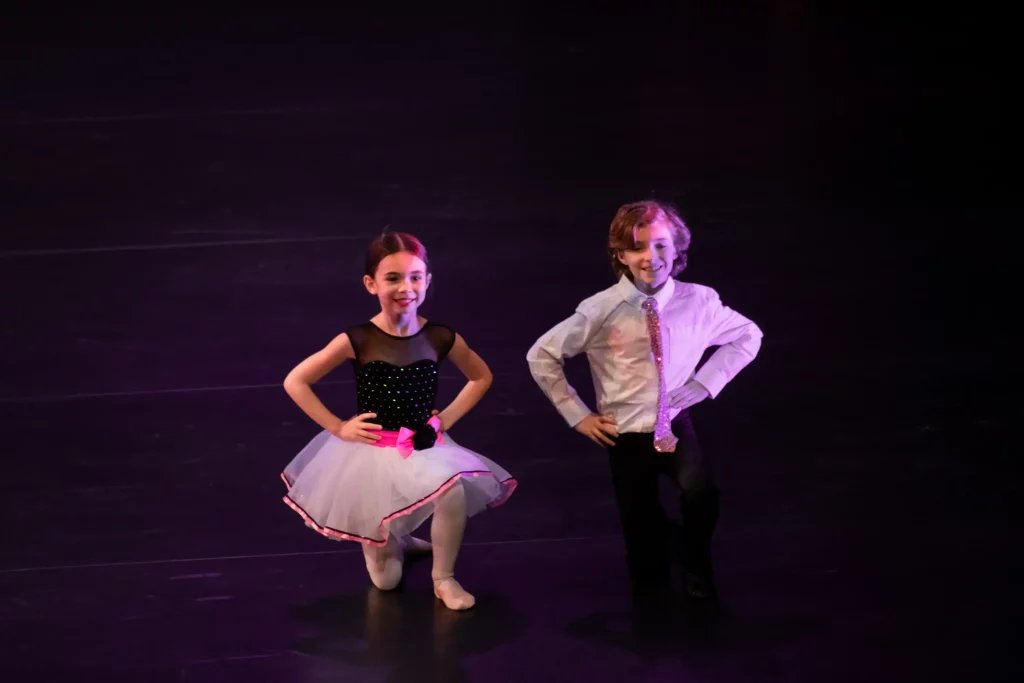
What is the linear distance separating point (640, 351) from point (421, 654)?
762mm

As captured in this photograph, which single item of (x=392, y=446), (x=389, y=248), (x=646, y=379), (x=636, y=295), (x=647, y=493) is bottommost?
(x=647, y=493)

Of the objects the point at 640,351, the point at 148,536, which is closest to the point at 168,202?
the point at 148,536

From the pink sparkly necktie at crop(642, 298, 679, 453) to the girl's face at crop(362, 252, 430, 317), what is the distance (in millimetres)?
473

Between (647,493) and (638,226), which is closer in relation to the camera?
(638,226)

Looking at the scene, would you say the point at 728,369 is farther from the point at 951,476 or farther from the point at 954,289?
the point at 954,289

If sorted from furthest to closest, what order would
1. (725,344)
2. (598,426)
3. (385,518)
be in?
(725,344)
(598,426)
(385,518)

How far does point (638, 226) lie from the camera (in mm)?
2766

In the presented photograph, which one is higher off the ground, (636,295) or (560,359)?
(636,295)

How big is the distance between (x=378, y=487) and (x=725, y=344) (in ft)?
2.66

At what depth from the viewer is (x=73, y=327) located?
4035 millimetres

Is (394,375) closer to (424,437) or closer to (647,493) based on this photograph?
(424,437)

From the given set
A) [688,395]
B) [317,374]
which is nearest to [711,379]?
[688,395]

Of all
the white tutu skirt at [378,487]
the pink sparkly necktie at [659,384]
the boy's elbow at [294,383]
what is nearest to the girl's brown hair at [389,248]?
the boy's elbow at [294,383]

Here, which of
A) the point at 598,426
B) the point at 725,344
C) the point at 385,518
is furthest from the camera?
the point at 725,344
